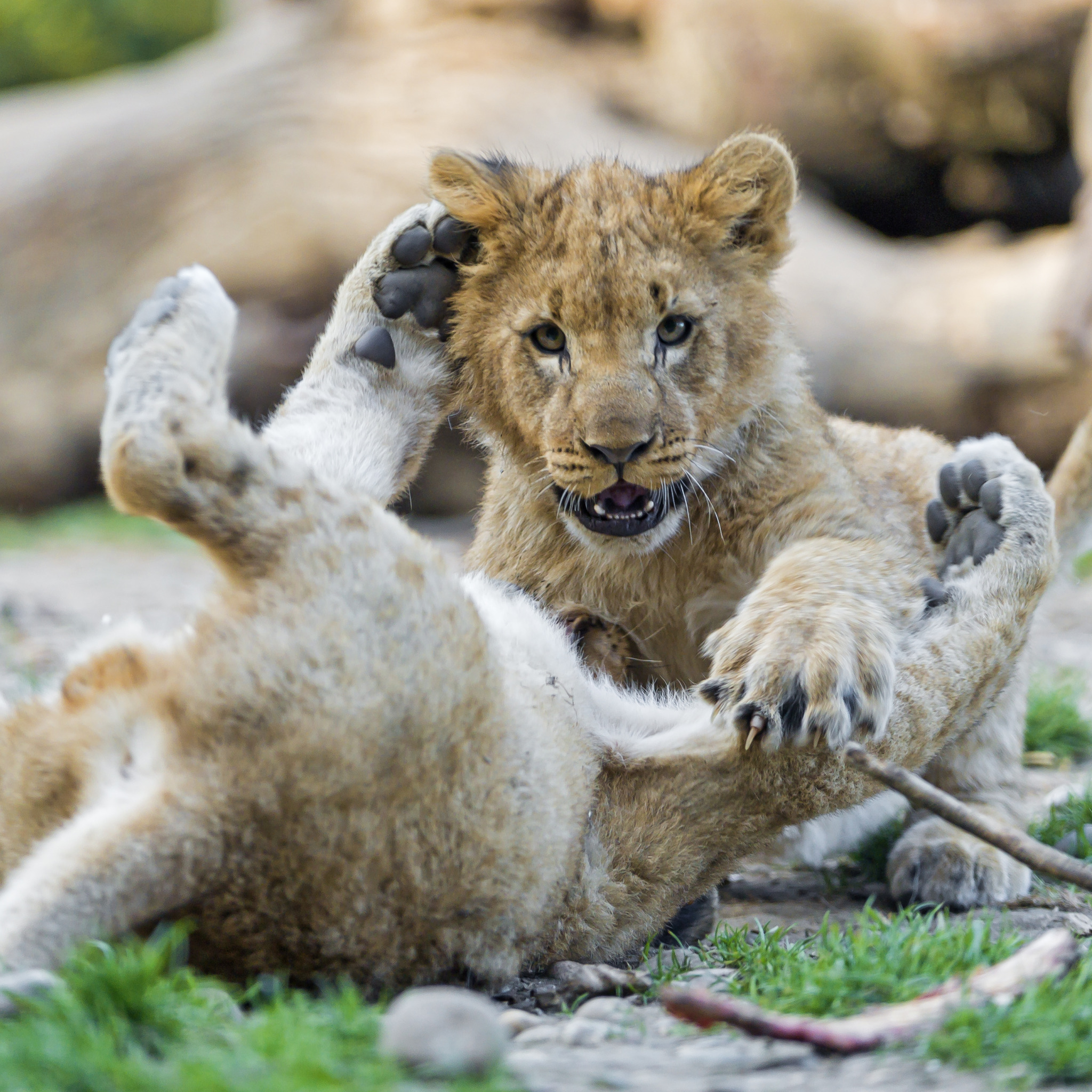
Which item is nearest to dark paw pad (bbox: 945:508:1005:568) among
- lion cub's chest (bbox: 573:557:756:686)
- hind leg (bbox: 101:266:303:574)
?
lion cub's chest (bbox: 573:557:756:686)

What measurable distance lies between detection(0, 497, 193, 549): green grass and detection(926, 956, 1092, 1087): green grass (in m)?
7.86

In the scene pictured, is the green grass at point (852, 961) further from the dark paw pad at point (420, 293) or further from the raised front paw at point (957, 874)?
the dark paw pad at point (420, 293)

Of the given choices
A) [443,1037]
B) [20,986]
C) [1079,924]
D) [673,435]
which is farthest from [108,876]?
[1079,924]

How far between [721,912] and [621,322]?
1566 millimetres

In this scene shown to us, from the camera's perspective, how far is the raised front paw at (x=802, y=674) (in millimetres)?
2928

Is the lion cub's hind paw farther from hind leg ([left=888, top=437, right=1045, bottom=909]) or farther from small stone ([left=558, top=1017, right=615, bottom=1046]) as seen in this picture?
hind leg ([left=888, top=437, right=1045, bottom=909])

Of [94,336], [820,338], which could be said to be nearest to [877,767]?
[820,338]

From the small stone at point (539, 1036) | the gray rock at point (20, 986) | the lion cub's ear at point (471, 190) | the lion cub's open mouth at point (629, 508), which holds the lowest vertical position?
the small stone at point (539, 1036)

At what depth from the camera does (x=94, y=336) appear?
393 inches

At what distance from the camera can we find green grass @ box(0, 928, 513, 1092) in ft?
6.34

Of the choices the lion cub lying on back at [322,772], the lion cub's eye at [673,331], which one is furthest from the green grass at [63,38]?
the lion cub lying on back at [322,772]

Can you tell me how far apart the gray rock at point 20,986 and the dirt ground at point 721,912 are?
716 millimetres

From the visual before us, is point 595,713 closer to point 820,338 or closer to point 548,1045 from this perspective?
point 548,1045

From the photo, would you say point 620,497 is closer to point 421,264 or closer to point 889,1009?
point 421,264
